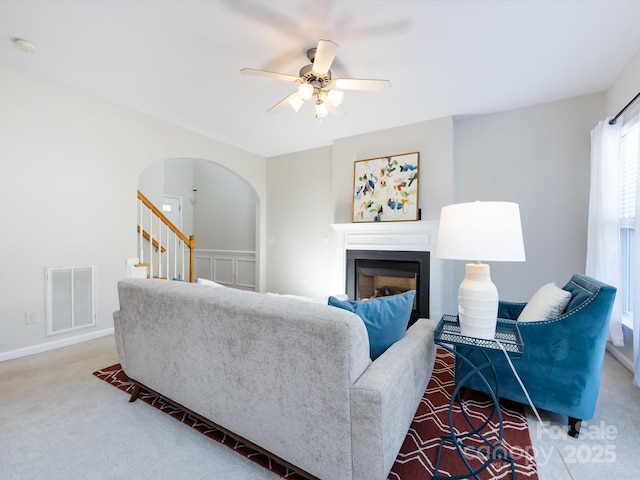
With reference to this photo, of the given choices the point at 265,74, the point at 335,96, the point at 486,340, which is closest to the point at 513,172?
the point at 335,96

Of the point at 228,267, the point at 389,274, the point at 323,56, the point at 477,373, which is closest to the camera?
the point at 477,373

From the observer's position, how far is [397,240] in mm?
3723

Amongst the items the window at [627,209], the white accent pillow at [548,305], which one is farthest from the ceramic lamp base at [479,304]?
the window at [627,209]

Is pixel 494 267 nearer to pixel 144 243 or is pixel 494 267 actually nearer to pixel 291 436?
pixel 291 436

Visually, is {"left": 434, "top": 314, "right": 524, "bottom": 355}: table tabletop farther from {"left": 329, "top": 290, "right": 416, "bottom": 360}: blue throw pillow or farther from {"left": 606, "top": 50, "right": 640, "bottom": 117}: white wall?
{"left": 606, "top": 50, "right": 640, "bottom": 117}: white wall

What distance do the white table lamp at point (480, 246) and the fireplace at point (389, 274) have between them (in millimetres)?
2206

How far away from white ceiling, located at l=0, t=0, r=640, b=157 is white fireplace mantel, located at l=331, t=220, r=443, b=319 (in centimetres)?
139

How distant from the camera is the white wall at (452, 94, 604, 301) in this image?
9.97 feet

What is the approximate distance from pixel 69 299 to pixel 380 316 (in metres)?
3.23

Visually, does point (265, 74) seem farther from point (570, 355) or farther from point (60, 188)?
point (570, 355)

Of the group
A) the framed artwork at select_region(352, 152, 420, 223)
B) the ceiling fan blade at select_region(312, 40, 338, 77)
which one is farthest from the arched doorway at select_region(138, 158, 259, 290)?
the ceiling fan blade at select_region(312, 40, 338, 77)

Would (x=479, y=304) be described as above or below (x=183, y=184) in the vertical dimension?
below

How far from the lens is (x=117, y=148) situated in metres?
3.28

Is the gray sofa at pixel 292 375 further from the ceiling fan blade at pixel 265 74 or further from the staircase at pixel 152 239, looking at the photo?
the staircase at pixel 152 239
